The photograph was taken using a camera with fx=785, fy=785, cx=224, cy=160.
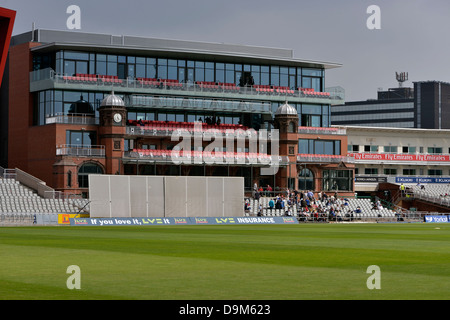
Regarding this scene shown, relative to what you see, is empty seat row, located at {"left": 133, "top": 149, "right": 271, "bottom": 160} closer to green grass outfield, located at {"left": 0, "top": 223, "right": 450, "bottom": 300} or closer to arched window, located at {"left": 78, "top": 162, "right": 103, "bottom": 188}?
arched window, located at {"left": 78, "top": 162, "right": 103, "bottom": 188}

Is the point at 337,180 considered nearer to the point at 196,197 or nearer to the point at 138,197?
the point at 196,197

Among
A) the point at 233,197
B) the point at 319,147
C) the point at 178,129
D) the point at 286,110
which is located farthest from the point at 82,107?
the point at 319,147

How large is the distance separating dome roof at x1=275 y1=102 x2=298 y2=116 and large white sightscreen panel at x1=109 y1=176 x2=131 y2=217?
3079cm

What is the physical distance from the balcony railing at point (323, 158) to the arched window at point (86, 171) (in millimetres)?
24068

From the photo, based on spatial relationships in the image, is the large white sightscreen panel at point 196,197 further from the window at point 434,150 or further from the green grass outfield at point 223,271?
the window at point 434,150

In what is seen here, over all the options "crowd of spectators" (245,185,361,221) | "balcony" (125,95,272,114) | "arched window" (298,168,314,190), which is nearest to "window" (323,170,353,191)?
"crowd of spectators" (245,185,361,221)

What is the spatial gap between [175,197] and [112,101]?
19.5 m

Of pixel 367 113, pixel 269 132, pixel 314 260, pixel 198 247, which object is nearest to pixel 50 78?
pixel 269 132

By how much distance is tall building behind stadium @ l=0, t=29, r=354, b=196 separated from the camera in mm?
81188

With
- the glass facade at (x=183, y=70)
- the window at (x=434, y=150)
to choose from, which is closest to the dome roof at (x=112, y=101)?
the glass facade at (x=183, y=70)

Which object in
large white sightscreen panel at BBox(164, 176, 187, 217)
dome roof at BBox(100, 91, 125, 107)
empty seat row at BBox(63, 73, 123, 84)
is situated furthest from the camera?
empty seat row at BBox(63, 73, 123, 84)

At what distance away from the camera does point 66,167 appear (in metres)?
78.6

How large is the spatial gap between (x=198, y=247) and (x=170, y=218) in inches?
1275

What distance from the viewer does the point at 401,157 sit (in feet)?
360
